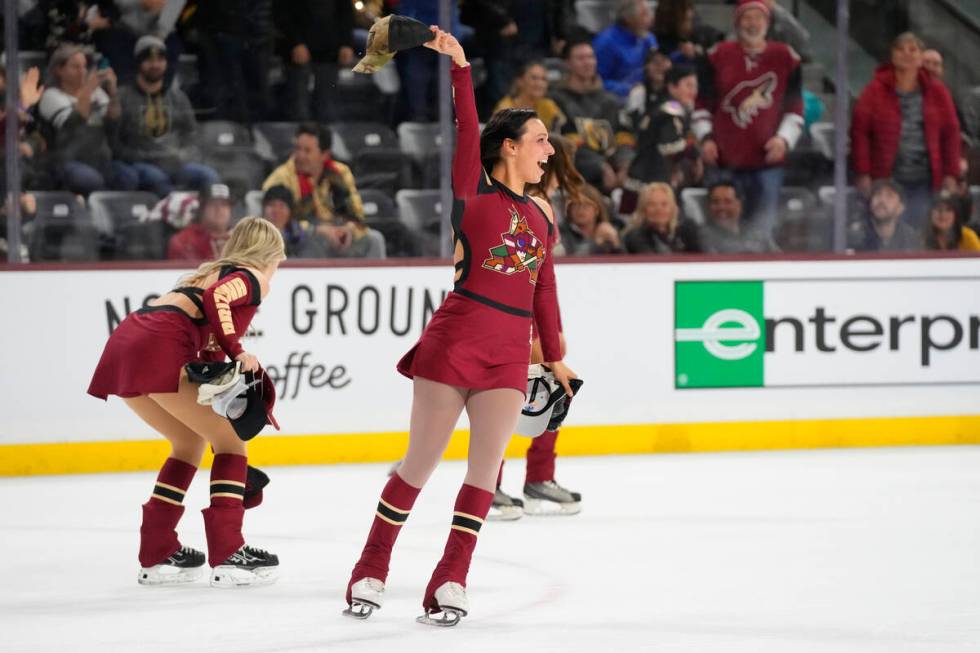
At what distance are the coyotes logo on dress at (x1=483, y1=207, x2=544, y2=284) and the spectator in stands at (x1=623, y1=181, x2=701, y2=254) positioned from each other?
4842 mm

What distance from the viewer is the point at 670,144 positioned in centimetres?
943

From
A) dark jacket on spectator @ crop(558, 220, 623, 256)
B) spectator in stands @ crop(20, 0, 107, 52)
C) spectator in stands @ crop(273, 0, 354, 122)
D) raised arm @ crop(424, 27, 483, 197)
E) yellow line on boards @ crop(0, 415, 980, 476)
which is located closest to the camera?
raised arm @ crop(424, 27, 483, 197)

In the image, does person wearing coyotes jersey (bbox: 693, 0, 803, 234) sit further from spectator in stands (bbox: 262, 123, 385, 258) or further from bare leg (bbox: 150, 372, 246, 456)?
bare leg (bbox: 150, 372, 246, 456)

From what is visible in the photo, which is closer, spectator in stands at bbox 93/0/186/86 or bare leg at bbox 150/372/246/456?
bare leg at bbox 150/372/246/456

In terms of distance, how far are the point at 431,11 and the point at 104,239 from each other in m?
2.32

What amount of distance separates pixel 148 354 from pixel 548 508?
2.32 metres

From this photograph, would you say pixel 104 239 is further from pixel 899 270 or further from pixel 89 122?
pixel 899 270

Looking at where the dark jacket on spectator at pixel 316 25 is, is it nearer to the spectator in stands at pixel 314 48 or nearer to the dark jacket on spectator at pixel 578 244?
the spectator in stands at pixel 314 48

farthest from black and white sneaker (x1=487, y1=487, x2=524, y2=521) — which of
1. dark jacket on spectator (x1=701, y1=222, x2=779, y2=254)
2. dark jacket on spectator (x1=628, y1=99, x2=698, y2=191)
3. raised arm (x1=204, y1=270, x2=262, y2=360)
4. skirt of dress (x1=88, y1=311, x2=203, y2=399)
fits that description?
dark jacket on spectator (x1=628, y1=99, x2=698, y2=191)

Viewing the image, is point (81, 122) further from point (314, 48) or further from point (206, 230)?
point (314, 48)

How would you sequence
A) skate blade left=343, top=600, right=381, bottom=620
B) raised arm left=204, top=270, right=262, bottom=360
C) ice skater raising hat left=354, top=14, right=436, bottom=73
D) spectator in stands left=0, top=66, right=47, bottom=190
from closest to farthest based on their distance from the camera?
ice skater raising hat left=354, top=14, right=436, bottom=73 < skate blade left=343, top=600, right=381, bottom=620 < raised arm left=204, top=270, right=262, bottom=360 < spectator in stands left=0, top=66, right=47, bottom=190

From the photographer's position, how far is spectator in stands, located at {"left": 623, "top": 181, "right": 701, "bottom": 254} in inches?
357

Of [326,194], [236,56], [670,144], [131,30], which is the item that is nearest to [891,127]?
[670,144]

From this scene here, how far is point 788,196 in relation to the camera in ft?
30.8
